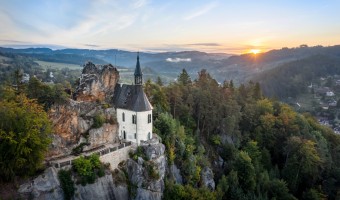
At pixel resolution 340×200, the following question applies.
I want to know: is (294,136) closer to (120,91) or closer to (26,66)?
(120,91)

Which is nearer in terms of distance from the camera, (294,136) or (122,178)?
(122,178)

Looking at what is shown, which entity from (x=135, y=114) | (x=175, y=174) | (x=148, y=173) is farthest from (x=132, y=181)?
(x=135, y=114)

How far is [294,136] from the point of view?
212 feet

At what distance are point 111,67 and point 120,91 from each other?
4345 mm

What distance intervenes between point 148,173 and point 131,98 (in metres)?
12.3

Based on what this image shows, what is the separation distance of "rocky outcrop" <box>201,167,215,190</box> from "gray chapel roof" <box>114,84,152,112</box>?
16.3 metres

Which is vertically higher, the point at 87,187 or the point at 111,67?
the point at 111,67

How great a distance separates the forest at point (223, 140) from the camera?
35.7 meters

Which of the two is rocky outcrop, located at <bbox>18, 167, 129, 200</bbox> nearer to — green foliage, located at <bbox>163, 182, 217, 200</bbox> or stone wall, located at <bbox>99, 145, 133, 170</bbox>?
stone wall, located at <bbox>99, 145, 133, 170</bbox>

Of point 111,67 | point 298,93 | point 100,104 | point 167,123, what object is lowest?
point 298,93

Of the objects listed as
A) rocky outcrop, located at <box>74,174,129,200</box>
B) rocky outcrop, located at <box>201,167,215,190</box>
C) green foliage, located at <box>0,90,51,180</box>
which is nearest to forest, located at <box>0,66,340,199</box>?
green foliage, located at <box>0,90,51,180</box>

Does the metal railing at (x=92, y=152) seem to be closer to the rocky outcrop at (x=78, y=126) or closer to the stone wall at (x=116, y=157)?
the stone wall at (x=116, y=157)

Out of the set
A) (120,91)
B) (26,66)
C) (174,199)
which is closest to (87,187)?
(174,199)

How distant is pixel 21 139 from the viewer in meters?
31.8
